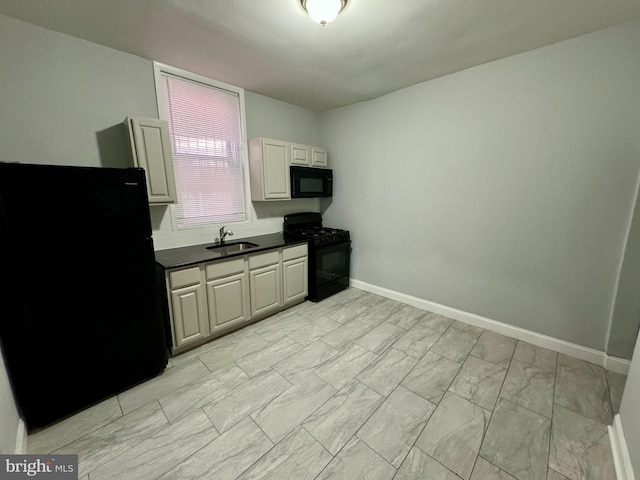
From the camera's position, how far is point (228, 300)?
8.29ft

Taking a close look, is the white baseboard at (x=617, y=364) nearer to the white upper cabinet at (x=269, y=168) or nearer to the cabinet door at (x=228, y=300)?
the cabinet door at (x=228, y=300)

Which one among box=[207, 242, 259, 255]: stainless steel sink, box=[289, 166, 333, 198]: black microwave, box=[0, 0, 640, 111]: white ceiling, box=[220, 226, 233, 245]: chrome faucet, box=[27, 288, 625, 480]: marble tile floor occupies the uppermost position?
box=[0, 0, 640, 111]: white ceiling

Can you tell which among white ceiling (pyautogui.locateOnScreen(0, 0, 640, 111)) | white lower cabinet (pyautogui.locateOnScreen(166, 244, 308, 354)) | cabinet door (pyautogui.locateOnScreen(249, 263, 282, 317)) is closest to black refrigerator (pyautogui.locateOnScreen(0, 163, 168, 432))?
white lower cabinet (pyautogui.locateOnScreen(166, 244, 308, 354))

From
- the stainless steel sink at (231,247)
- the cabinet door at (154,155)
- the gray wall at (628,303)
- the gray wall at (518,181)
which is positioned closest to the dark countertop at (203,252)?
the stainless steel sink at (231,247)

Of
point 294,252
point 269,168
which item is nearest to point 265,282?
point 294,252

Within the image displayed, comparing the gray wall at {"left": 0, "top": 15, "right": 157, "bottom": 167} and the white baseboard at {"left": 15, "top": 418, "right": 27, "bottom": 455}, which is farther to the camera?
the gray wall at {"left": 0, "top": 15, "right": 157, "bottom": 167}

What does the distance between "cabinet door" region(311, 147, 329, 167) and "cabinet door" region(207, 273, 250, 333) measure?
76.1 inches

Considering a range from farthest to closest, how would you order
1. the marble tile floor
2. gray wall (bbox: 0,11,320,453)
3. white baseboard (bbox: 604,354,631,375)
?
1. white baseboard (bbox: 604,354,631,375)
2. gray wall (bbox: 0,11,320,453)
3. the marble tile floor

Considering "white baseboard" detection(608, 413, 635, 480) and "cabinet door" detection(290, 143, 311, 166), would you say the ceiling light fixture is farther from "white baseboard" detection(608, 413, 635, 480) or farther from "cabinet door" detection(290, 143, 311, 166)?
"white baseboard" detection(608, 413, 635, 480)

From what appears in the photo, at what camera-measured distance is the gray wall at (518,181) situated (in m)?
1.94

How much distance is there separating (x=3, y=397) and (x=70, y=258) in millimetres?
769

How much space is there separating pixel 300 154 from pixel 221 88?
1164 millimetres

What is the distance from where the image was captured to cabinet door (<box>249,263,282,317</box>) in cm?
273

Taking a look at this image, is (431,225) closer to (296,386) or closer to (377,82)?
(377,82)
